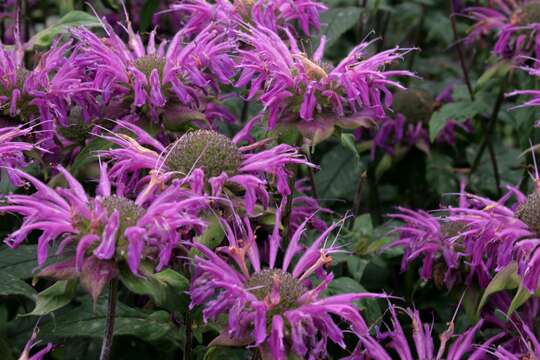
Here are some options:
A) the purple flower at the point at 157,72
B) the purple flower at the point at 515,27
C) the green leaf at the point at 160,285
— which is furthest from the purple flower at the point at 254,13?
the green leaf at the point at 160,285

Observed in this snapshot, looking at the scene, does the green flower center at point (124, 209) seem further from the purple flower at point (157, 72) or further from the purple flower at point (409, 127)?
the purple flower at point (409, 127)

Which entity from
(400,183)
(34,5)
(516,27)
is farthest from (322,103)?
(34,5)

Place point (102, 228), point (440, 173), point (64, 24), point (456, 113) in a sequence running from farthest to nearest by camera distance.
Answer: point (440, 173) < point (456, 113) < point (64, 24) < point (102, 228)

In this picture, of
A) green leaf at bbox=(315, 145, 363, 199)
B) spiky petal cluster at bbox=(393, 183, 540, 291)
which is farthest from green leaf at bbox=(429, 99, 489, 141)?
spiky petal cluster at bbox=(393, 183, 540, 291)

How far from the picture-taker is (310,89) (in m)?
1.56

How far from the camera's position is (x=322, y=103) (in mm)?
1608

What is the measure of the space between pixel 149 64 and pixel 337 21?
2.28 ft

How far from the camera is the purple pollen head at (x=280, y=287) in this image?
1.29 m

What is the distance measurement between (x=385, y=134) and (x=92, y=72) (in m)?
0.86

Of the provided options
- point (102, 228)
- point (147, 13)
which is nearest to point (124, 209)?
point (102, 228)

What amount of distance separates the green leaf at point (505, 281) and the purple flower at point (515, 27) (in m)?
0.70

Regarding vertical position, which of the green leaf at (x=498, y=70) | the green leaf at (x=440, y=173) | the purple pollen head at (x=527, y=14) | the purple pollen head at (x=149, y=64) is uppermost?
the purple pollen head at (x=527, y=14)

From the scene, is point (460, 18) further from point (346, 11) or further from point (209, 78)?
point (209, 78)

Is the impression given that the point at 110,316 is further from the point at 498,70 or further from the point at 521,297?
the point at 498,70
